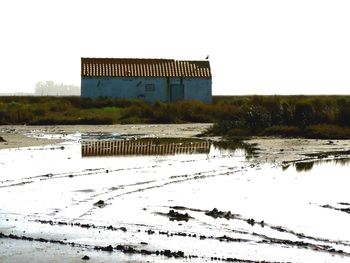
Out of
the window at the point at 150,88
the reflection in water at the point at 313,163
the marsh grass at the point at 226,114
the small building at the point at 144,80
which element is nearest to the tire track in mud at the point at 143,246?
the reflection in water at the point at 313,163

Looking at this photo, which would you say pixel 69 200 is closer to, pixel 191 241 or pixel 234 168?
pixel 191 241

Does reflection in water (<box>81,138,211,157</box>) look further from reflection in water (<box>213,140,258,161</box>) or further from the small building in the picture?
the small building

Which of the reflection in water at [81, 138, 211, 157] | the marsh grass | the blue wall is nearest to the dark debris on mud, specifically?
the reflection in water at [81, 138, 211, 157]

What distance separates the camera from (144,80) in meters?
55.3

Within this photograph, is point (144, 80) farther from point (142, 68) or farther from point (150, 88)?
point (142, 68)

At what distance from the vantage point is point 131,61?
5716cm

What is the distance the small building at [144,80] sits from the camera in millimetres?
55000

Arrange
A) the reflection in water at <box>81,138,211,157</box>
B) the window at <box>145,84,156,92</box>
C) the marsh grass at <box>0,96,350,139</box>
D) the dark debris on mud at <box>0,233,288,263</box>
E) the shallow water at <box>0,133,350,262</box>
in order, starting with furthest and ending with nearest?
1. the window at <box>145,84,156,92</box>
2. the marsh grass at <box>0,96,350,139</box>
3. the reflection in water at <box>81,138,211,157</box>
4. the shallow water at <box>0,133,350,262</box>
5. the dark debris on mud at <box>0,233,288,263</box>

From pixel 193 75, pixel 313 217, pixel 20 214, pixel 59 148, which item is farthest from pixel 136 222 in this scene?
pixel 193 75

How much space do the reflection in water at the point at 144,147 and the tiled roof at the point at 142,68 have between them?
2594cm

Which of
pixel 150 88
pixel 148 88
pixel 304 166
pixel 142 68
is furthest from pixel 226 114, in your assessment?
pixel 304 166

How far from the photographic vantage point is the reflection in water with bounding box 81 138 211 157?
2334 centimetres

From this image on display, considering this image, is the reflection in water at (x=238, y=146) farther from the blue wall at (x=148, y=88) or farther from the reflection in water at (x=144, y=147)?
the blue wall at (x=148, y=88)

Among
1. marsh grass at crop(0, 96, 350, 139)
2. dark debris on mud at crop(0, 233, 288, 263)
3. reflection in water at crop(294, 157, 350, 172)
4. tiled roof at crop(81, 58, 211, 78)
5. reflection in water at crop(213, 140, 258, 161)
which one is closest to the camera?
dark debris on mud at crop(0, 233, 288, 263)
